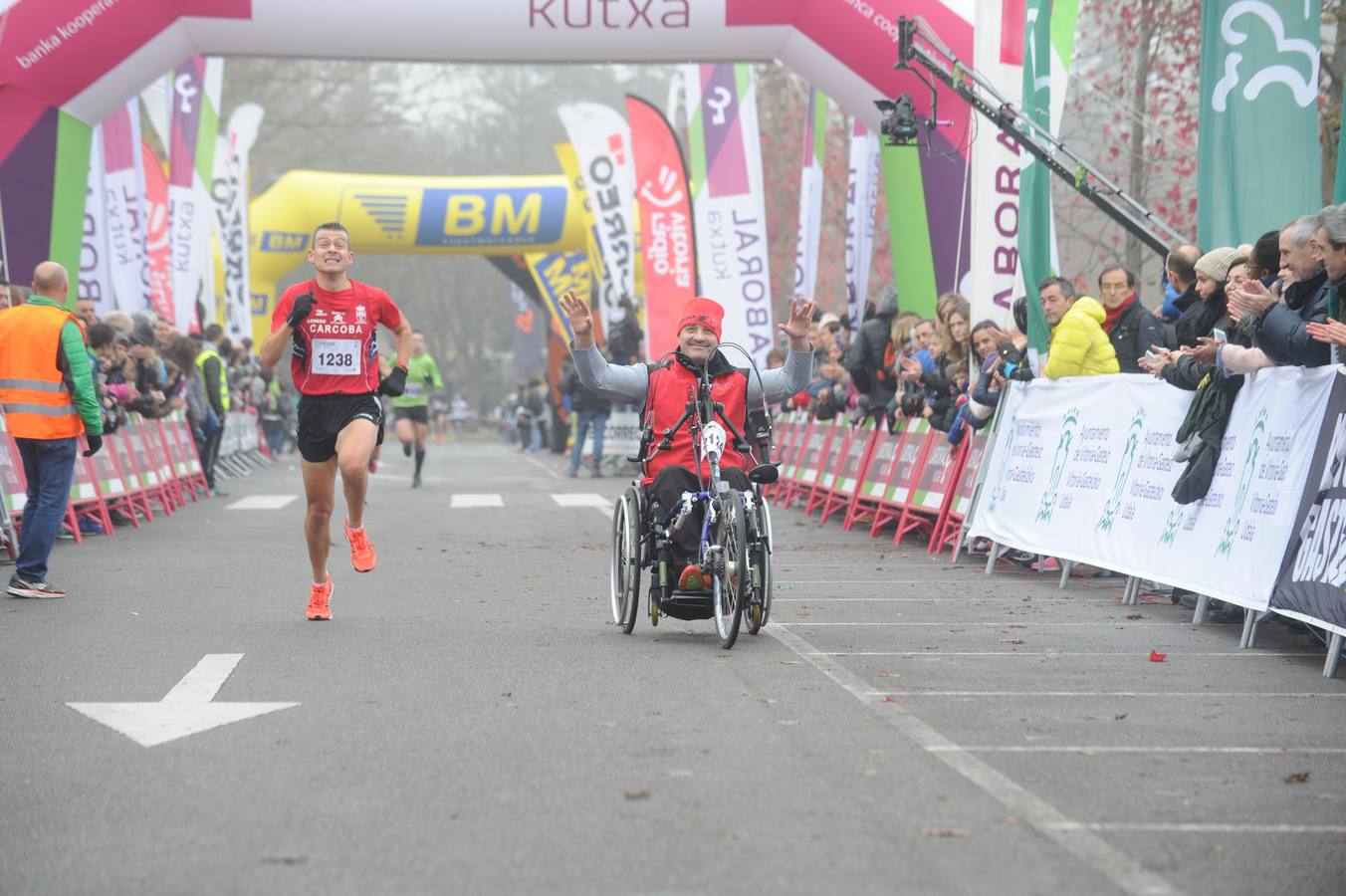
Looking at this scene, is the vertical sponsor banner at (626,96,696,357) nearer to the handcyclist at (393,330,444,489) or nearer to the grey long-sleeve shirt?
the handcyclist at (393,330,444,489)

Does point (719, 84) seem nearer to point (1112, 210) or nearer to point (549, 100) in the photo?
point (1112, 210)

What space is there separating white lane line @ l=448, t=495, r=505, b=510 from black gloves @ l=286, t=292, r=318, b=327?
11517 millimetres

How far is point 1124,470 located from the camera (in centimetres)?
1188

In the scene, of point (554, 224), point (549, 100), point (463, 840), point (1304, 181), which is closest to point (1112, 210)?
point (1304, 181)

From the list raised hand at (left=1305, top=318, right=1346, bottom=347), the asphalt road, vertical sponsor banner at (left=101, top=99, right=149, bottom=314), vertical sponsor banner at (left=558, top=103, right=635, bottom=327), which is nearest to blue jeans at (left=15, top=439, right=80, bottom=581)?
the asphalt road

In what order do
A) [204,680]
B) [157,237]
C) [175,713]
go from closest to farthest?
[175,713] → [204,680] → [157,237]

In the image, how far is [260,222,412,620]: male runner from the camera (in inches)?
402

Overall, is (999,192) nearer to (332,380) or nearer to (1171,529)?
(1171,529)

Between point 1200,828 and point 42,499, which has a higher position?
point 42,499

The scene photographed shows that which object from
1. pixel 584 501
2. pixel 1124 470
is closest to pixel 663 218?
pixel 584 501

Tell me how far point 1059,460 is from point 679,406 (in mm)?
4386

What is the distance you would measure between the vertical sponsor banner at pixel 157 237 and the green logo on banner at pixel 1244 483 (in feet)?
64.8

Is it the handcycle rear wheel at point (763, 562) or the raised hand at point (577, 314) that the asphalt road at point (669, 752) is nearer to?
the handcycle rear wheel at point (763, 562)

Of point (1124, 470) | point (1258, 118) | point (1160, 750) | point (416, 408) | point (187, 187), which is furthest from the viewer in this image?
point (187, 187)
